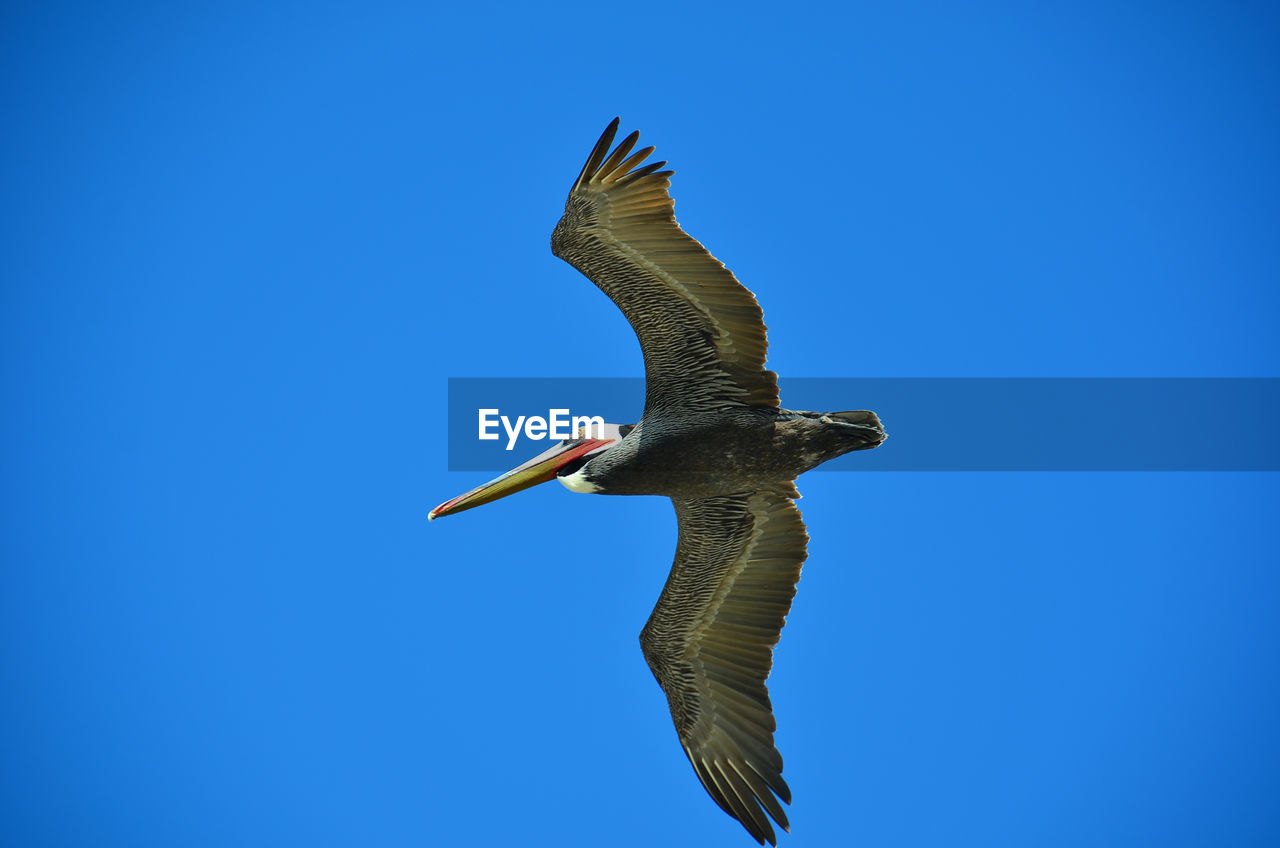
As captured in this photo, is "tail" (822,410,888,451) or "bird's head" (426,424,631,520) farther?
"bird's head" (426,424,631,520)

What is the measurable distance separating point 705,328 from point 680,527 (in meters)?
2.21

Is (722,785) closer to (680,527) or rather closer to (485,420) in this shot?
(680,527)

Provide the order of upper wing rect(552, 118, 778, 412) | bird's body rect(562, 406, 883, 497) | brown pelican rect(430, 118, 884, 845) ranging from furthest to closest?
bird's body rect(562, 406, 883, 497) → brown pelican rect(430, 118, 884, 845) → upper wing rect(552, 118, 778, 412)

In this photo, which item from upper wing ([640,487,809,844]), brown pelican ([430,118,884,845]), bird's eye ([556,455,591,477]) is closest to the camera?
brown pelican ([430,118,884,845])

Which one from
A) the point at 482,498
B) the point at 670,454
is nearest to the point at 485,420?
the point at 482,498

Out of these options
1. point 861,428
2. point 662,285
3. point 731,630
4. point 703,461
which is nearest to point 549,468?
point 703,461

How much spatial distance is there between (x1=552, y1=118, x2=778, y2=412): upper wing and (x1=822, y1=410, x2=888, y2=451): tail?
64cm

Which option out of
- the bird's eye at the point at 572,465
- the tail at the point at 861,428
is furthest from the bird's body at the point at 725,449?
the bird's eye at the point at 572,465

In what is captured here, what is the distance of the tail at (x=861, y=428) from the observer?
1116cm

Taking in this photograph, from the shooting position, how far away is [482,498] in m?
12.3

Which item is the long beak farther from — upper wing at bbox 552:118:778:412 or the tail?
the tail

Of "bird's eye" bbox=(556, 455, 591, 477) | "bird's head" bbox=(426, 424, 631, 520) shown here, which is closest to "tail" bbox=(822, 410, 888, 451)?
"bird's head" bbox=(426, 424, 631, 520)

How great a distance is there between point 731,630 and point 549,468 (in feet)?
7.41

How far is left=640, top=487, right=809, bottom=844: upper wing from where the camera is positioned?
39.5ft
